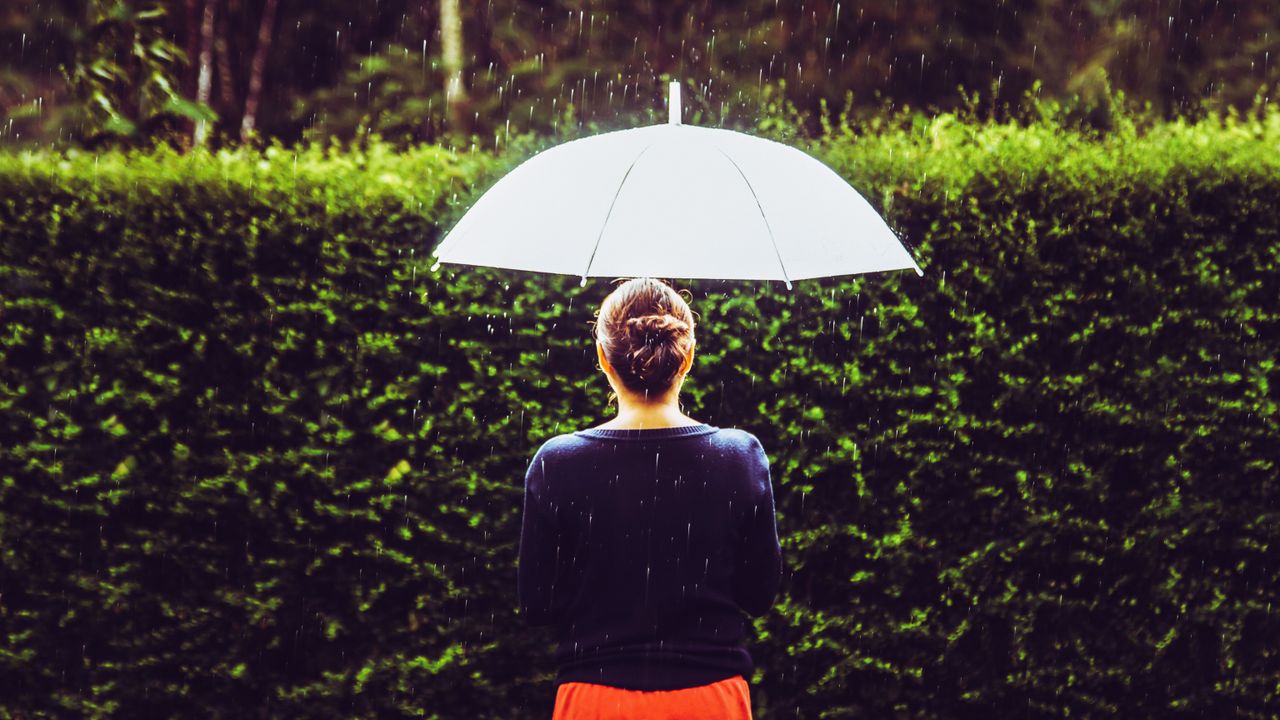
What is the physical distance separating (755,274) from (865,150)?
224 centimetres

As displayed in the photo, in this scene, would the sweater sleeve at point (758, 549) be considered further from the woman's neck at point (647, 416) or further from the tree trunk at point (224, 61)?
the tree trunk at point (224, 61)

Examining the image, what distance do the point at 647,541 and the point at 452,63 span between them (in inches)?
430

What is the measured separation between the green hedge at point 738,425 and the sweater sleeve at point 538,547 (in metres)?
2.07

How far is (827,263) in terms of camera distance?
2.72m

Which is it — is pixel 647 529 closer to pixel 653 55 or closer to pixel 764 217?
pixel 764 217

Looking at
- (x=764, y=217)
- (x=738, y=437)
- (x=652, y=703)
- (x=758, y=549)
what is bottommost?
(x=652, y=703)

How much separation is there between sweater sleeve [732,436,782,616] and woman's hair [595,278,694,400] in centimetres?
30

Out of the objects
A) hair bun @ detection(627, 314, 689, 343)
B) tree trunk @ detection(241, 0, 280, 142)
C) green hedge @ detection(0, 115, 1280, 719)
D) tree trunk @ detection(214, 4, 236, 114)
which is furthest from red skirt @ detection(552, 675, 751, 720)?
tree trunk @ detection(214, 4, 236, 114)

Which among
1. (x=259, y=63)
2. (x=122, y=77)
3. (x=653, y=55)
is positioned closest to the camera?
(x=122, y=77)

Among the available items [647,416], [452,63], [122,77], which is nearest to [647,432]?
[647,416]

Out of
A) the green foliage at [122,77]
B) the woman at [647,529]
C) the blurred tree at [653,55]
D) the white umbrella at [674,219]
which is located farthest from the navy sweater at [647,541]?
the blurred tree at [653,55]

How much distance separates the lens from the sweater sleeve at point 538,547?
230 centimetres

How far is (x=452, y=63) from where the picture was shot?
12.0 m

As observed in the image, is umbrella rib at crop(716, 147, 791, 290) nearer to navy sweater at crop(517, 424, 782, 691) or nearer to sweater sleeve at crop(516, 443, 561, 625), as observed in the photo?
navy sweater at crop(517, 424, 782, 691)
